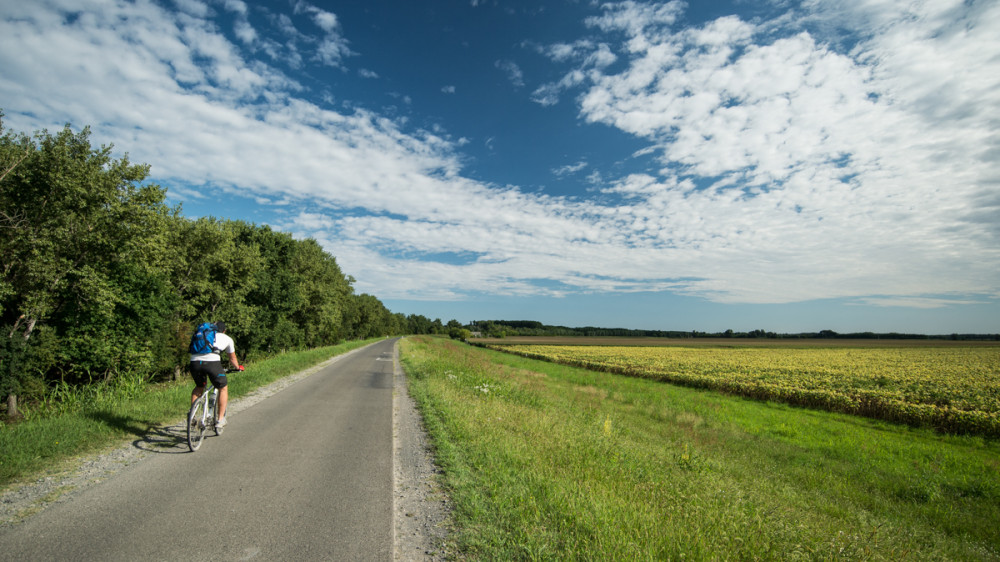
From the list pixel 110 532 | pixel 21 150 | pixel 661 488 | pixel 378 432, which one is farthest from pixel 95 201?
pixel 661 488

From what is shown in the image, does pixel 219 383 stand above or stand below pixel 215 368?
below

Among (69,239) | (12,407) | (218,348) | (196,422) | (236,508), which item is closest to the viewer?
(236,508)

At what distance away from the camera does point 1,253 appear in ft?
39.8

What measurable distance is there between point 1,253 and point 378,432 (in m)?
14.1

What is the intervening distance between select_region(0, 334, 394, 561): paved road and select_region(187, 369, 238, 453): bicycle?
0.21 metres

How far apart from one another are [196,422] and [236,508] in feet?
11.3

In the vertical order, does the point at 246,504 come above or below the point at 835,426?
above

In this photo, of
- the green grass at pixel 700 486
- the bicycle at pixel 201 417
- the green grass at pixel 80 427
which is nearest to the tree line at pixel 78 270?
the green grass at pixel 80 427

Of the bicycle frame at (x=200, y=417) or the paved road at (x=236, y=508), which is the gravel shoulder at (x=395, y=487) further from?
the bicycle frame at (x=200, y=417)

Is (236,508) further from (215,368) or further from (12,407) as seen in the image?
(12,407)

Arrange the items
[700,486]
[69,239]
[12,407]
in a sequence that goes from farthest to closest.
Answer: [69,239], [12,407], [700,486]

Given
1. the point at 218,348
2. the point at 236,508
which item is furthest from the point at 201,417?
the point at 236,508

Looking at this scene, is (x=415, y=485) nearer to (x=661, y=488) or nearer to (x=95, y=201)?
(x=661, y=488)

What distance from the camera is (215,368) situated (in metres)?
7.08
